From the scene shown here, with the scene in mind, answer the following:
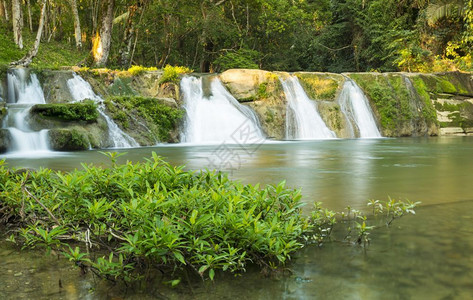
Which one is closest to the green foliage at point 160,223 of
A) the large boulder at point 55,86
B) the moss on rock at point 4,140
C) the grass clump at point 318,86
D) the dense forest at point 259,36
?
the moss on rock at point 4,140

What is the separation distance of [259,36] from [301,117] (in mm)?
16012

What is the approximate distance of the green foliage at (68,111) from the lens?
12.6 metres

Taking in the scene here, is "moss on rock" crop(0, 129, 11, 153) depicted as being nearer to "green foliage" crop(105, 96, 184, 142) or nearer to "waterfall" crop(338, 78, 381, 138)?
"green foliage" crop(105, 96, 184, 142)

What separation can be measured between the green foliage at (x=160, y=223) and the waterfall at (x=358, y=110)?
16.9m

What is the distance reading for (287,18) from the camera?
29.8 meters

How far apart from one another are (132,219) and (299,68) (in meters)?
32.8

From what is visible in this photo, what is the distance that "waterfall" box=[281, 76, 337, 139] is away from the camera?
61.0ft

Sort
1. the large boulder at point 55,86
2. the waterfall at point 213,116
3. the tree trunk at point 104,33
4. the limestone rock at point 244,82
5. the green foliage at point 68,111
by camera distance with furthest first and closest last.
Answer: the tree trunk at point 104,33 → the limestone rock at point 244,82 → the waterfall at point 213,116 → the large boulder at point 55,86 → the green foliage at point 68,111

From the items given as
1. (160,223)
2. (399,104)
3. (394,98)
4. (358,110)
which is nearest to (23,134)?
(160,223)

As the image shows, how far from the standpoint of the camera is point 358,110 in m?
20.3

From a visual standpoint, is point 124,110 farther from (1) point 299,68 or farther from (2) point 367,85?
(1) point 299,68

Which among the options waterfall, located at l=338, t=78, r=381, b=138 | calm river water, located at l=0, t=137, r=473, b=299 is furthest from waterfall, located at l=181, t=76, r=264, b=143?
calm river water, located at l=0, t=137, r=473, b=299

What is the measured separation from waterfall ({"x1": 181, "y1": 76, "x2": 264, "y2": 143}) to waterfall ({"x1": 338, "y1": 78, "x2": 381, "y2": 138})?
4.68m

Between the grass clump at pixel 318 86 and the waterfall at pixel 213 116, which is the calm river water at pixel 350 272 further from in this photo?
the grass clump at pixel 318 86
